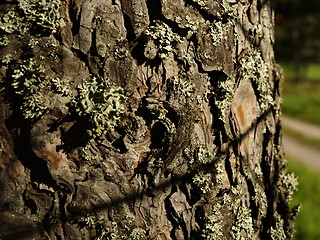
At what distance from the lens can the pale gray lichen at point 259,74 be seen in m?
1.47

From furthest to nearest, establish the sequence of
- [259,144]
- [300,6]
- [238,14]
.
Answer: [300,6]
[259,144]
[238,14]

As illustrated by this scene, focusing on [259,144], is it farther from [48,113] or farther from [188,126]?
[48,113]

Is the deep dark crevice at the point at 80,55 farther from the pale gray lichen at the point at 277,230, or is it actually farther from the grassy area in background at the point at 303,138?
the grassy area in background at the point at 303,138

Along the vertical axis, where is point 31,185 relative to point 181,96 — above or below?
below

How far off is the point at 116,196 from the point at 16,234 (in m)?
0.39

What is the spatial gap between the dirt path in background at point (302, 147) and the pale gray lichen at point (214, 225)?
6355 mm

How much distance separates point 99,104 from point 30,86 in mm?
245

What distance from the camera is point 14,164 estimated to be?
1.30 meters

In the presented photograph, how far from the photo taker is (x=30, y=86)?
1242 mm

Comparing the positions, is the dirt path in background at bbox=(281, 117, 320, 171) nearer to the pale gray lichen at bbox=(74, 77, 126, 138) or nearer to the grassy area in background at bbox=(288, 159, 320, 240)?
the grassy area in background at bbox=(288, 159, 320, 240)

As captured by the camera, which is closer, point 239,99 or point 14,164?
point 14,164

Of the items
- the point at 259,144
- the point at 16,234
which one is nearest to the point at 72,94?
the point at 16,234

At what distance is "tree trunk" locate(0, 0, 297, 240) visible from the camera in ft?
4.13

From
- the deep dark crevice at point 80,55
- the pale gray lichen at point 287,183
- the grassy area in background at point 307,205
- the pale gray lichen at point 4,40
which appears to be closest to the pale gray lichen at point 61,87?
the deep dark crevice at point 80,55
